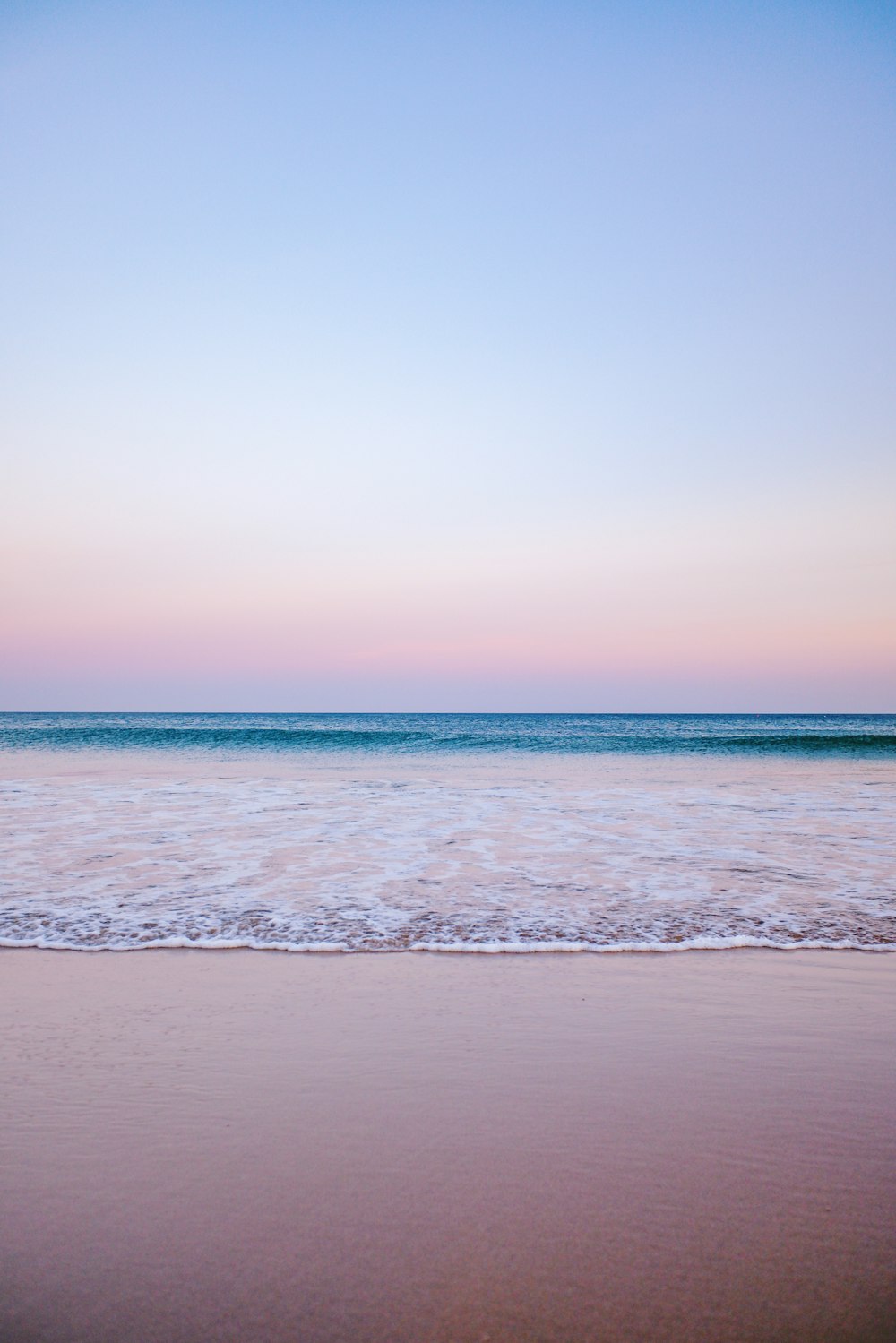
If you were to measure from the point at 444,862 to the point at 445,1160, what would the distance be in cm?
503

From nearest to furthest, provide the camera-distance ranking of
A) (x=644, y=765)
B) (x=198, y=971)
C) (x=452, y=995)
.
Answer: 1. (x=452, y=995)
2. (x=198, y=971)
3. (x=644, y=765)

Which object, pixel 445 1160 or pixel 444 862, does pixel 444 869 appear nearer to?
pixel 444 862

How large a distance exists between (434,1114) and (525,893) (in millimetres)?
3541

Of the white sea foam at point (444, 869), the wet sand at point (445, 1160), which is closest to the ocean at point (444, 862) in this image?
the white sea foam at point (444, 869)

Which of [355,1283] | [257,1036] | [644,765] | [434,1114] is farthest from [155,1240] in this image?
[644,765]

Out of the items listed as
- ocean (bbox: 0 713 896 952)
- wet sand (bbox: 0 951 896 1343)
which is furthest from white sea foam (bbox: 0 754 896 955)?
wet sand (bbox: 0 951 896 1343)

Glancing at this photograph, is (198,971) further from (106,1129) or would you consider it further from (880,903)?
(880,903)

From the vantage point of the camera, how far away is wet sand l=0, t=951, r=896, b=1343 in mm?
1981

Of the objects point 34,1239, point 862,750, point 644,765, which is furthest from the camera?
point 862,750

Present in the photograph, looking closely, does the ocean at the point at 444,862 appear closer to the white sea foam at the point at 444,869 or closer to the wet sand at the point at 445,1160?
the white sea foam at the point at 444,869

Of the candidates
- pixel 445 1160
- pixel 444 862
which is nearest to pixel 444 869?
pixel 444 862

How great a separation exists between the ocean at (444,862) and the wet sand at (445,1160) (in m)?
0.93

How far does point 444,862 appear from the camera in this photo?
301 inches

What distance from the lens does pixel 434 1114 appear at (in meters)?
2.91
